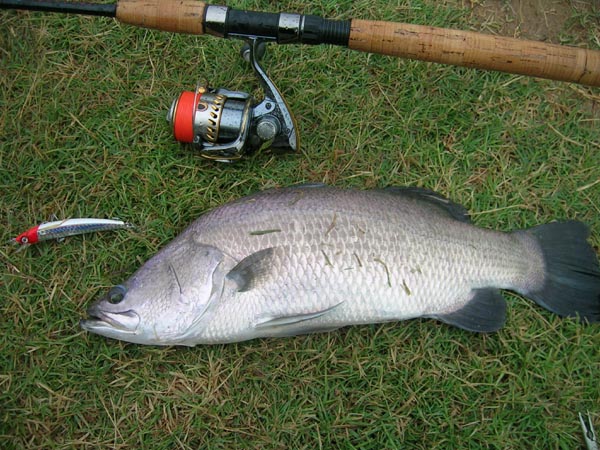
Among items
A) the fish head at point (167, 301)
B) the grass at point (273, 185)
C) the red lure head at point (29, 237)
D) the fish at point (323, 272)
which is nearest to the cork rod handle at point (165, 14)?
the grass at point (273, 185)

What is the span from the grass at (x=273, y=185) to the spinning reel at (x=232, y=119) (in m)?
0.29

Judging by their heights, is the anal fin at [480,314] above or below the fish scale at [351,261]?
below

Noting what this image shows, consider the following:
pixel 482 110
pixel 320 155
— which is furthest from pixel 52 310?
pixel 482 110

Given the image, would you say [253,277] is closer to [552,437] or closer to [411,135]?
[411,135]

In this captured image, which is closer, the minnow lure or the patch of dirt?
the minnow lure

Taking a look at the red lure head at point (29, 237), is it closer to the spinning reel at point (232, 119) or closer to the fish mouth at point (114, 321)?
the fish mouth at point (114, 321)

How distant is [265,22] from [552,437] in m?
2.77

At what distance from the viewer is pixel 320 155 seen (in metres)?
3.05

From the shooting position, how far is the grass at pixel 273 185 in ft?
9.15

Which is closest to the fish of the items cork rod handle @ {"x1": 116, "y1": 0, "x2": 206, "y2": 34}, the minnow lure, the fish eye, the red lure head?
the fish eye

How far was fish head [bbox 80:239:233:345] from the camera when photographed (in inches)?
96.4

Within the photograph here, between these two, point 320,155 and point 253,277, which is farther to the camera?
point 320,155

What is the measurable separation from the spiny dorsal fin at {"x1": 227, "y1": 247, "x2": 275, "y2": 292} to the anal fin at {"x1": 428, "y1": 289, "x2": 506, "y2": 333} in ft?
3.20

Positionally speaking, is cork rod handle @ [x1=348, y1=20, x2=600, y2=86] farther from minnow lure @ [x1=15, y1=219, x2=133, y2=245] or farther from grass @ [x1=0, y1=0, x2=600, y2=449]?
minnow lure @ [x1=15, y1=219, x2=133, y2=245]
